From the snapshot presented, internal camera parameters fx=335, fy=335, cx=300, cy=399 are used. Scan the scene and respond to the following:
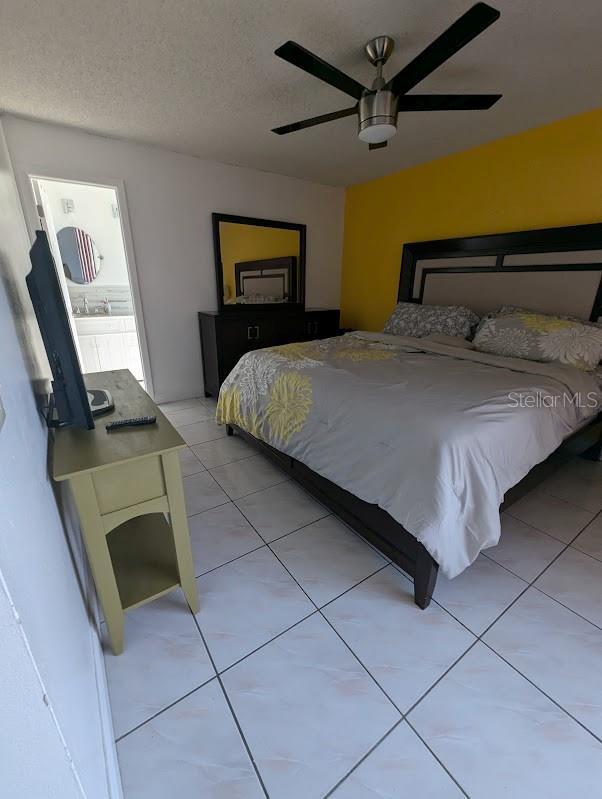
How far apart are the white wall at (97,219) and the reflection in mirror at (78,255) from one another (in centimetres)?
5

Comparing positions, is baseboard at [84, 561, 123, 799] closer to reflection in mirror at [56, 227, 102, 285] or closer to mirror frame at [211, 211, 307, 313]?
mirror frame at [211, 211, 307, 313]

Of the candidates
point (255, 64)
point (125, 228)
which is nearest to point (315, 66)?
point (255, 64)

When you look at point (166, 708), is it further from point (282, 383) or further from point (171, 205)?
point (171, 205)

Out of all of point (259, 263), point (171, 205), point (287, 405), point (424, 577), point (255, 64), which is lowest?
point (424, 577)

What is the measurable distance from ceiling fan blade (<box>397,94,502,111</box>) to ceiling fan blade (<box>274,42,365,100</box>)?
24 centimetres

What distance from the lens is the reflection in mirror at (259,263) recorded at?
11.2 ft

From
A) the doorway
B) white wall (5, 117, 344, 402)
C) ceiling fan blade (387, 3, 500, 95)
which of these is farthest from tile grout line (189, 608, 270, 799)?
the doorway

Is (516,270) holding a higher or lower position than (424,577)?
higher

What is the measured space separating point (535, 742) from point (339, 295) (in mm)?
4203

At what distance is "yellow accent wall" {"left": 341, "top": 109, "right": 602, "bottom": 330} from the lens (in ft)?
7.52

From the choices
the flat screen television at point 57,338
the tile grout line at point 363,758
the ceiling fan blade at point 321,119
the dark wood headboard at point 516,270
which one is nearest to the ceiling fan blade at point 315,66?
the ceiling fan blade at point 321,119

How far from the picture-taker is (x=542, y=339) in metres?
2.14

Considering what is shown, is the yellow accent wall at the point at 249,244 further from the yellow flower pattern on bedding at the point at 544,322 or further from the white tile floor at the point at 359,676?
the white tile floor at the point at 359,676

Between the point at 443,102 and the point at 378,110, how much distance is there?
0.32 m
